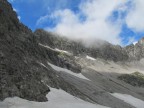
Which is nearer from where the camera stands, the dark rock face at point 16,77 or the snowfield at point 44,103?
the snowfield at point 44,103

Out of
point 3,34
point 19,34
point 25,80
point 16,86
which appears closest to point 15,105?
point 16,86

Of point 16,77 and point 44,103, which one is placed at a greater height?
point 16,77

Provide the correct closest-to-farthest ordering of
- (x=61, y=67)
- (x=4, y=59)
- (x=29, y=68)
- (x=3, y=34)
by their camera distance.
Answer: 1. (x=4, y=59)
2. (x=29, y=68)
3. (x=3, y=34)
4. (x=61, y=67)

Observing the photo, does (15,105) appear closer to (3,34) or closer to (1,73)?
(1,73)

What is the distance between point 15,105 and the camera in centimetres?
4016

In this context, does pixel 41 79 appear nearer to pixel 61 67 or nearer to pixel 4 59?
pixel 4 59

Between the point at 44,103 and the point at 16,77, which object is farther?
the point at 16,77

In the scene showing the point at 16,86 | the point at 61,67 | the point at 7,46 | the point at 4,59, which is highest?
the point at 61,67

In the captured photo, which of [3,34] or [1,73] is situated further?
[3,34]

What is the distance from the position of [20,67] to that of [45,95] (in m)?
6.36

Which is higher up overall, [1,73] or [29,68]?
[29,68]

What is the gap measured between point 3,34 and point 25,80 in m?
14.5

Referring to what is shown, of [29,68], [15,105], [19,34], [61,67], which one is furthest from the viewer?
[61,67]

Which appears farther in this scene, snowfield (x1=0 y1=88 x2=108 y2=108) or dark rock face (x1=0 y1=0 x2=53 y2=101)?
dark rock face (x1=0 y1=0 x2=53 y2=101)
